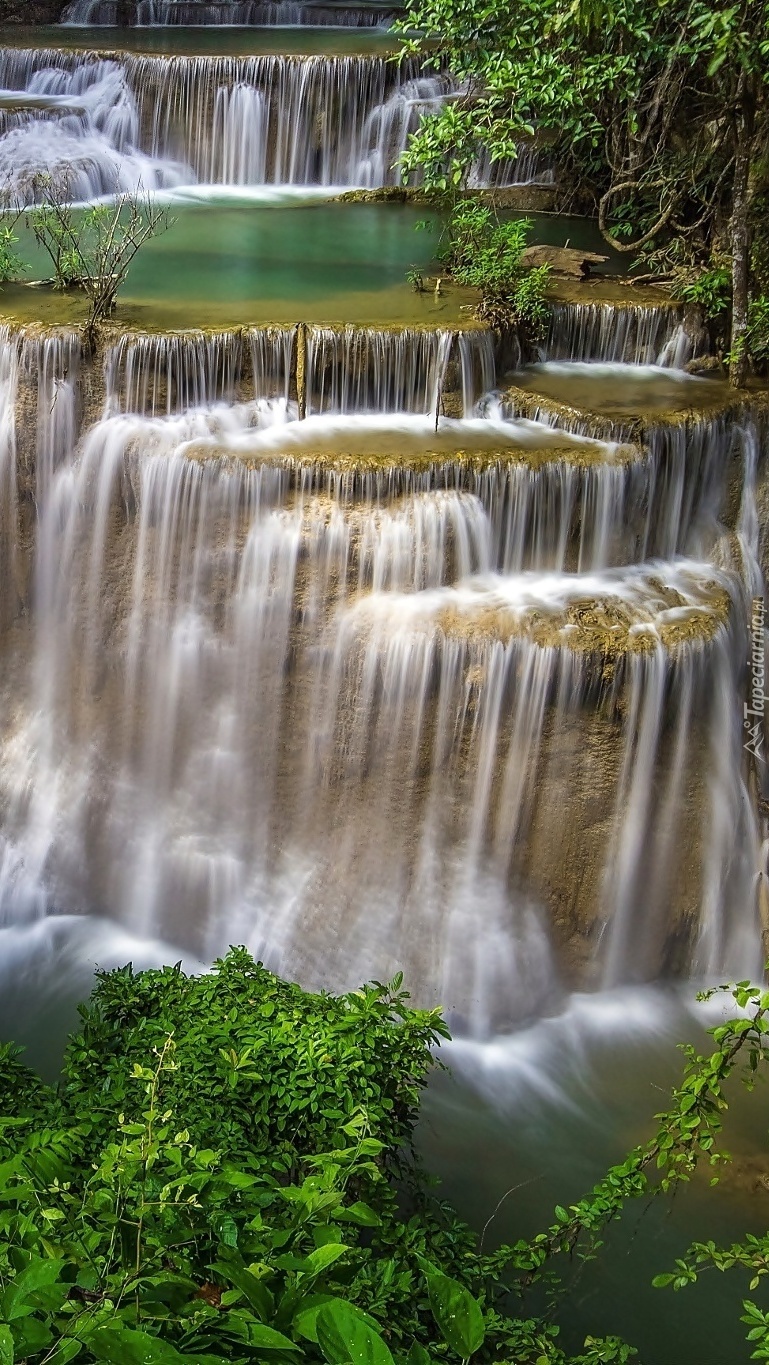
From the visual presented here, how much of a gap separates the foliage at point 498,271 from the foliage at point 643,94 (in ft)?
2.13

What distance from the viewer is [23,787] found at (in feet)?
27.7

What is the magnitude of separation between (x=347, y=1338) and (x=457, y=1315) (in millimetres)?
356

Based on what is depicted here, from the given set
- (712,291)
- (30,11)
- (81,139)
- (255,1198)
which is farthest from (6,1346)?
(30,11)

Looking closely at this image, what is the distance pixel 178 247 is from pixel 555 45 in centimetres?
411

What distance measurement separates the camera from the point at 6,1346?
1713 millimetres

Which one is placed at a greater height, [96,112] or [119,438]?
[96,112]

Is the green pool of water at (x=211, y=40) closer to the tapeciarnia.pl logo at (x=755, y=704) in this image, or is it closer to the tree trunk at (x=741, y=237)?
the tree trunk at (x=741, y=237)

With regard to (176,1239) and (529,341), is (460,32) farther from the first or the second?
(176,1239)

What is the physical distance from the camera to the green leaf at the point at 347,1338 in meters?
1.74

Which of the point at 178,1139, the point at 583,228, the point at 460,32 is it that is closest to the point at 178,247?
the point at 460,32

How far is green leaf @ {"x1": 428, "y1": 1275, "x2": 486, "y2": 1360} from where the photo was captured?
2.01 meters

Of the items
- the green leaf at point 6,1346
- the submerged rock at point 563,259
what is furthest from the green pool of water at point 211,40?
the green leaf at point 6,1346

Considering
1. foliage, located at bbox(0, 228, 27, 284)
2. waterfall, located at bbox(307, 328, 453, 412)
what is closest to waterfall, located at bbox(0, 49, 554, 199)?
foliage, located at bbox(0, 228, 27, 284)

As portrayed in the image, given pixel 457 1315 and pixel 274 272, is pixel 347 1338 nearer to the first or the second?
pixel 457 1315
